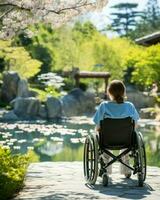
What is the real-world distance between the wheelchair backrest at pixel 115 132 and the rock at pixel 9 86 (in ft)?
78.8

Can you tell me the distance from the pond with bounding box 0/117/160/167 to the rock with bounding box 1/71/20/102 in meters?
7.24

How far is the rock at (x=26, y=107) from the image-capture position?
26.7 metres

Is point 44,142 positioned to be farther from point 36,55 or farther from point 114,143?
point 36,55

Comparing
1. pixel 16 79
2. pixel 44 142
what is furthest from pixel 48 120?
pixel 44 142

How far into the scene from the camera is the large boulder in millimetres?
30312

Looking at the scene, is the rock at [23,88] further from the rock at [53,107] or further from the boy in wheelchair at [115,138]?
the boy in wheelchair at [115,138]

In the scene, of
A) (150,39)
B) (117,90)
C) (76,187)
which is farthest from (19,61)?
(76,187)

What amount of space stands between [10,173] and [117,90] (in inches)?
63.9

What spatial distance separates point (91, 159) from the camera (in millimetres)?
6277

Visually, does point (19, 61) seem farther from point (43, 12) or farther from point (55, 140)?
point (43, 12)

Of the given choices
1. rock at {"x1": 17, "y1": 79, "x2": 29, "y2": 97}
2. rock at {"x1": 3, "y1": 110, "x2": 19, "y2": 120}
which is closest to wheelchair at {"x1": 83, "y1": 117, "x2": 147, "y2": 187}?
rock at {"x1": 3, "y1": 110, "x2": 19, "y2": 120}

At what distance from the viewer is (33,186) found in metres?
6.19

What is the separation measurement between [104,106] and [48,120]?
65.9ft

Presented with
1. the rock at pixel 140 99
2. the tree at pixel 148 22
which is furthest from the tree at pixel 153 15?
the rock at pixel 140 99
